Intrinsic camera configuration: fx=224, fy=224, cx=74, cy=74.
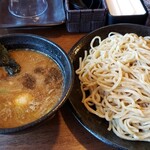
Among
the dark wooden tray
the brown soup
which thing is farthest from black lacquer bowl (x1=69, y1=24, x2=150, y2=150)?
the dark wooden tray

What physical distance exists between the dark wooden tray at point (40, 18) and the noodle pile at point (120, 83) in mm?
295

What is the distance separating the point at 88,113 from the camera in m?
1.01

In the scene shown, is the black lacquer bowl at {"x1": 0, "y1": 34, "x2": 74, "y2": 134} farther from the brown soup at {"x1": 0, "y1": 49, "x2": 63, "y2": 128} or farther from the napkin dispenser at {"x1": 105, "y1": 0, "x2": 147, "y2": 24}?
the napkin dispenser at {"x1": 105, "y1": 0, "x2": 147, "y2": 24}

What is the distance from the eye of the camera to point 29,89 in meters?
0.94

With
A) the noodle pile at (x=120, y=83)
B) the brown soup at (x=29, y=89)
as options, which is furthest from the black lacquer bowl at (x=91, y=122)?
the brown soup at (x=29, y=89)

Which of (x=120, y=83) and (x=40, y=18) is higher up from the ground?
(x=40, y=18)

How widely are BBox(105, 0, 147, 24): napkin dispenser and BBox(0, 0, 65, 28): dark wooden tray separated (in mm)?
302

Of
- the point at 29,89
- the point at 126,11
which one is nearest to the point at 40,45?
the point at 29,89

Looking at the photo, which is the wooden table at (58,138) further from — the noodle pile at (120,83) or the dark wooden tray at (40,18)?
the dark wooden tray at (40,18)

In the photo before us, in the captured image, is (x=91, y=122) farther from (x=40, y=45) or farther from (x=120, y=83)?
(x=40, y=45)

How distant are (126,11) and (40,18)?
21.6 inches

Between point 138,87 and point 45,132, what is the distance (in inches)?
19.0

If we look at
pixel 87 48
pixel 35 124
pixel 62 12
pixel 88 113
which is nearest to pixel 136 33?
pixel 87 48

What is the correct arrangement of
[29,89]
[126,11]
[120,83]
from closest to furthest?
[29,89] → [120,83] → [126,11]
